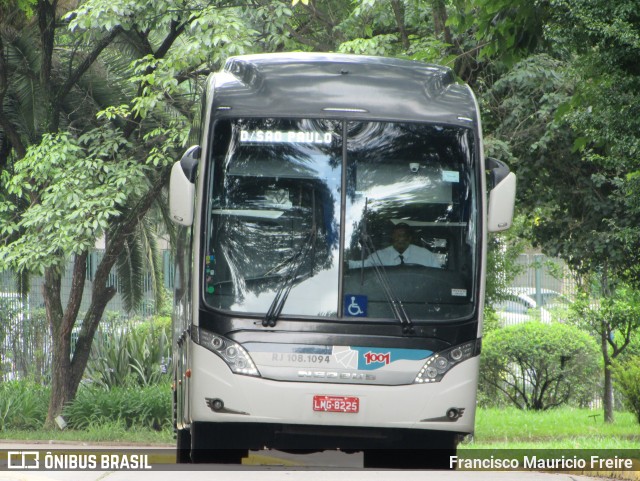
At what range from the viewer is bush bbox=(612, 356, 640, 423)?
1571 centimetres

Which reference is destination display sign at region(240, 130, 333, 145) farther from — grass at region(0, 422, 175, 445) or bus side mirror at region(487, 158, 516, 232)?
grass at region(0, 422, 175, 445)

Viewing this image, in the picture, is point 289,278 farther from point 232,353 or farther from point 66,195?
point 66,195

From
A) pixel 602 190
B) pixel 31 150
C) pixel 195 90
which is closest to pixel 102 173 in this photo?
pixel 31 150

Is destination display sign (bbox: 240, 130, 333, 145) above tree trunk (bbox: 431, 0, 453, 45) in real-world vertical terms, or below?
below

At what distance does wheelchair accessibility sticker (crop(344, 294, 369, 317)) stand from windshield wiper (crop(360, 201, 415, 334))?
18 centimetres

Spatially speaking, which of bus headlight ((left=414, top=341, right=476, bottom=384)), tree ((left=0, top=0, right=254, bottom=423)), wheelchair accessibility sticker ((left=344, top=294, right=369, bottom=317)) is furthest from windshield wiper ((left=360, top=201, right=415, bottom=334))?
tree ((left=0, top=0, right=254, bottom=423))

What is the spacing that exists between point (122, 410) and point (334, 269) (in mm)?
9423

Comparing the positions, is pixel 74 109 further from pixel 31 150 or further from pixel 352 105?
pixel 352 105

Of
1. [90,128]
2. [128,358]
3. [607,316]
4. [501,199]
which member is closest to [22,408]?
[128,358]

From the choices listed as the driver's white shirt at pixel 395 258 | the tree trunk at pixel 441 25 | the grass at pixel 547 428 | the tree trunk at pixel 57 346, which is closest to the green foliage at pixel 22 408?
the tree trunk at pixel 57 346

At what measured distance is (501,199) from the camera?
343 inches

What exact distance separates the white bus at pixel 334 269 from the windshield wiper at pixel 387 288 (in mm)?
11

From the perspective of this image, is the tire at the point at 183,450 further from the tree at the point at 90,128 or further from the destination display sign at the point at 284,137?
the tree at the point at 90,128

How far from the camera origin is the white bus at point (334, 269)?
8.32 metres
